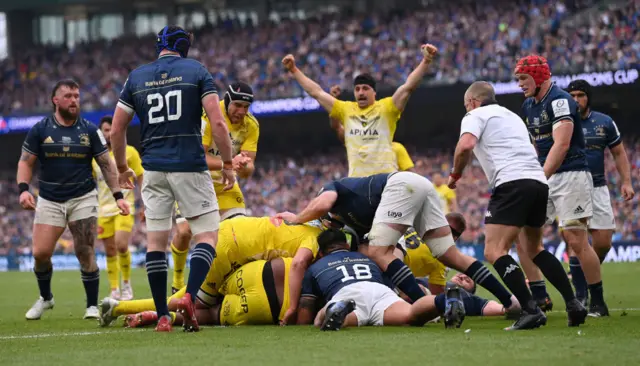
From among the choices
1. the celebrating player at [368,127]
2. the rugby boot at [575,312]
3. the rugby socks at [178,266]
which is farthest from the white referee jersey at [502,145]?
the rugby socks at [178,266]

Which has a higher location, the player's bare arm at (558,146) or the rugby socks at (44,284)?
the player's bare arm at (558,146)

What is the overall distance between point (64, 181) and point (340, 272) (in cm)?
388

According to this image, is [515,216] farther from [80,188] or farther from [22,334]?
[80,188]

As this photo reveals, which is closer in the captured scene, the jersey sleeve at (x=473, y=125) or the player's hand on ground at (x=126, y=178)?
the jersey sleeve at (x=473, y=125)

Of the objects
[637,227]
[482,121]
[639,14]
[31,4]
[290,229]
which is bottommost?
[637,227]

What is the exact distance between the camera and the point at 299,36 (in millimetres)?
37406

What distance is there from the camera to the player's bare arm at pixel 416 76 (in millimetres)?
10773

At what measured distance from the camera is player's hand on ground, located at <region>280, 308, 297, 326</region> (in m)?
8.88

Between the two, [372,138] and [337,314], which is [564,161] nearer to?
[372,138]

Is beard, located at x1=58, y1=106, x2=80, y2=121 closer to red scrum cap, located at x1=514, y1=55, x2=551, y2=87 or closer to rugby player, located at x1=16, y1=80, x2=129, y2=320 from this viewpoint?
rugby player, located at x1=16, y1=80, x2=129, y2=320

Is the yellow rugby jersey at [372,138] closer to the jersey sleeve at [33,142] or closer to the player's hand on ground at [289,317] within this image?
the player's hand on ground at [289,317]

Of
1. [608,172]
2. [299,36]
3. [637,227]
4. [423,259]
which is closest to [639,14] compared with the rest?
[608,172]

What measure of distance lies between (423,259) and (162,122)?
3316 millimetres

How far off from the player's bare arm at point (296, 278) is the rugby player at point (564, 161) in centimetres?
215
